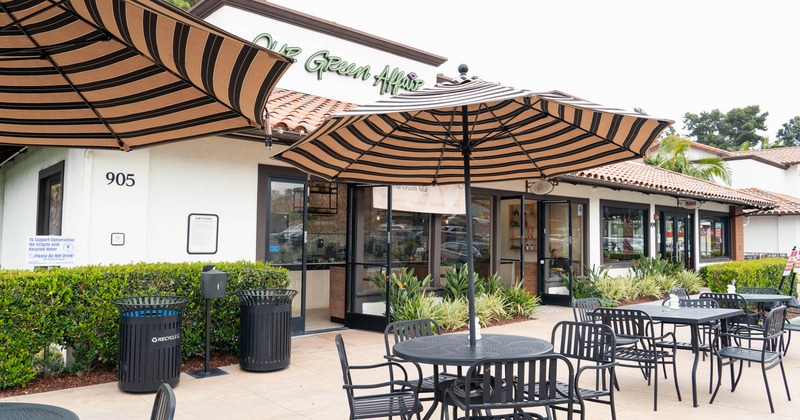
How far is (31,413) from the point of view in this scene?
7.95 ft

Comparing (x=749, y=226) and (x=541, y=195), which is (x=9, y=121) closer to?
(x=541, y=195)

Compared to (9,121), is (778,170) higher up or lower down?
higher up

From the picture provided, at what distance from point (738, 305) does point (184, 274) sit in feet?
22.2

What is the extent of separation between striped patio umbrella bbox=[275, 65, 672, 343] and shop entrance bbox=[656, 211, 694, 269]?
41.3ft

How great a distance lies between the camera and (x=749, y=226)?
26.3 m

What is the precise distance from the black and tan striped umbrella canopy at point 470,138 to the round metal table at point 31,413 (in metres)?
2.07

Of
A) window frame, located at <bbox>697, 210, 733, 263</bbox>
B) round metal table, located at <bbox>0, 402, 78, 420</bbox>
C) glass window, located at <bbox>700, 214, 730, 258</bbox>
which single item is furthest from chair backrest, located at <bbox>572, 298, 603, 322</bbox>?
glass window, located at <bbox>700, 214, 730, 258</bbox>

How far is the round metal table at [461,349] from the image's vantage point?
355cm

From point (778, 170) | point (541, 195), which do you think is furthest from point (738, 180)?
point (541, 195)

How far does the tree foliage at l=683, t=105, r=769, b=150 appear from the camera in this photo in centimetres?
5328

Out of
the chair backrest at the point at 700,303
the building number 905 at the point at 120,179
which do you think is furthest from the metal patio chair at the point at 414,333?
the building number 905 at the point at 120,179

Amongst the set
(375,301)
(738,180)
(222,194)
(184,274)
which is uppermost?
(738,180)

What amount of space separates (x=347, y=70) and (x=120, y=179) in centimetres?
504

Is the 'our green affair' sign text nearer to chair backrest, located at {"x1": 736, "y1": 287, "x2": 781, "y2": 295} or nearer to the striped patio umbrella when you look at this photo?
the striped patio umbrella
